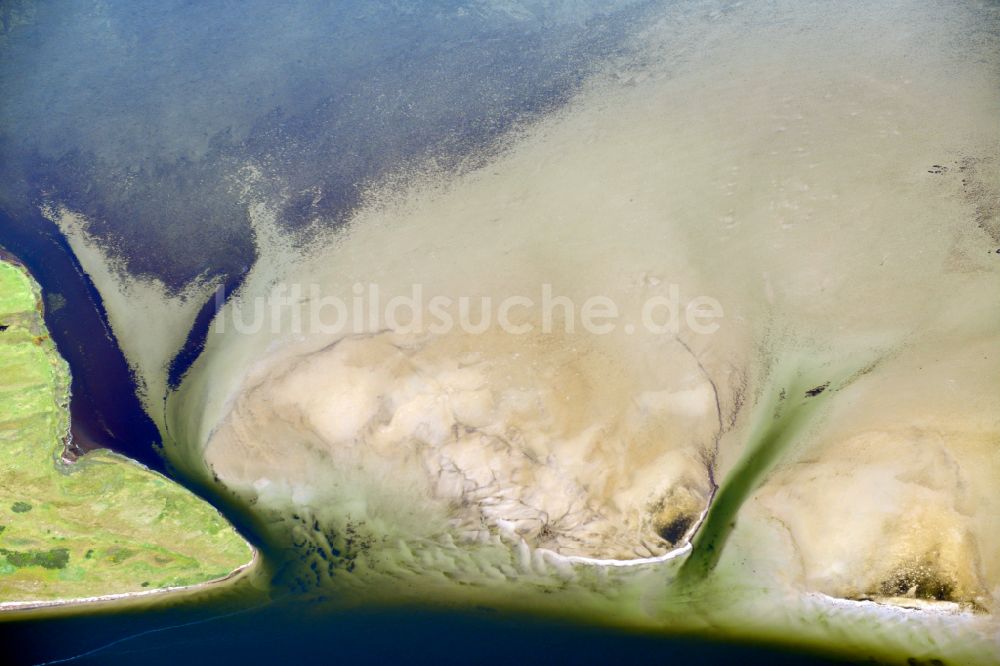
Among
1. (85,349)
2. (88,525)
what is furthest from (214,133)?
(88,525)

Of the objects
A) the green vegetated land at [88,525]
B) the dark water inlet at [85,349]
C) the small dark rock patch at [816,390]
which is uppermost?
the dark water inlet at [85,349]

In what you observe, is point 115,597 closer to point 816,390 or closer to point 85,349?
point 85,349

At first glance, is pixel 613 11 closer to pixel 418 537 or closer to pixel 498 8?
pixel 498 8

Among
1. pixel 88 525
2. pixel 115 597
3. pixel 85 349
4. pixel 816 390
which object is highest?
pixel 85 349

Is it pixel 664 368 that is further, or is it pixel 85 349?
pixel 85 349

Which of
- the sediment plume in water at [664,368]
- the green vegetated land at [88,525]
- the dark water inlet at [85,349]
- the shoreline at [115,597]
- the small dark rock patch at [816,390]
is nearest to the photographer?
the sediment plume in water at [664,368]

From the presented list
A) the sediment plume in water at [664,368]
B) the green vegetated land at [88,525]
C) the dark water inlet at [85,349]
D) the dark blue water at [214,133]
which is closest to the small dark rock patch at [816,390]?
the sediment plume in water at [664,368]

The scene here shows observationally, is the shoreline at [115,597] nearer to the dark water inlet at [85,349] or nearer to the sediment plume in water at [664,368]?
the sediment plume in water at [664,368]
